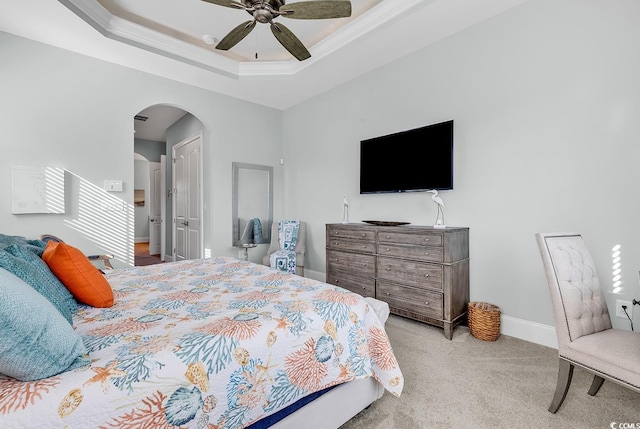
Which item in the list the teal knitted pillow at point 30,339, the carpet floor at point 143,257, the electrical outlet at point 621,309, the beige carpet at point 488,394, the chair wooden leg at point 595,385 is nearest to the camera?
the teal knitted pillow at point 30,339

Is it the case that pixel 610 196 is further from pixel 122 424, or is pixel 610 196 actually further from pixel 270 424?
pixel 122 424

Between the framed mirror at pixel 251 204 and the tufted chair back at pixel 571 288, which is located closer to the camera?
the tufted chair back at pixel 571 288

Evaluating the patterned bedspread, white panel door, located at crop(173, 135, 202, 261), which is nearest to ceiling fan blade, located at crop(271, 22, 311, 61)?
the patterned bedspread

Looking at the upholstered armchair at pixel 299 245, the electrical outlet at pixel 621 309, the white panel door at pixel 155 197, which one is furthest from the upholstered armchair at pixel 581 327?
the white panel door at pixel 155 197

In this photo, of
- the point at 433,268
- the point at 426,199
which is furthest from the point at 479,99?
the point at 433,268

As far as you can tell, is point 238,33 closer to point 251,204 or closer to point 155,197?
point 251,204

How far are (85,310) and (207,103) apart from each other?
3534mm

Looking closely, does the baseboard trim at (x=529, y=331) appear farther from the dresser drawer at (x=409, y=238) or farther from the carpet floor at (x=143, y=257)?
the carpet floor at (x=143, y=257)

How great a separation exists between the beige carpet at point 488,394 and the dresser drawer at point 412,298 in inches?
11.9

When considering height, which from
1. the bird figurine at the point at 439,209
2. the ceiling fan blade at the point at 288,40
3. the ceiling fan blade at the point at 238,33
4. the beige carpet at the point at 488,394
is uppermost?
the ceiling fan blade at the point at 238,33

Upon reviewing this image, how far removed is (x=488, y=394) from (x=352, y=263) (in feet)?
5.75

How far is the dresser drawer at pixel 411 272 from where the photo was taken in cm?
264

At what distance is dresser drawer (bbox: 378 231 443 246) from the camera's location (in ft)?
8.61

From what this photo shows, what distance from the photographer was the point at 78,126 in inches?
128
